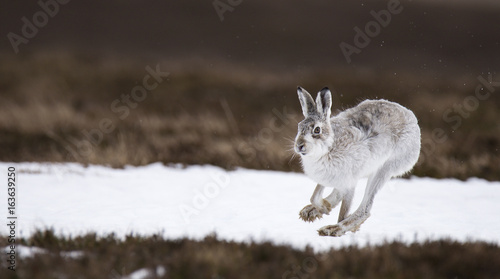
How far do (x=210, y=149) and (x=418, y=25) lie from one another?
34.0 feet

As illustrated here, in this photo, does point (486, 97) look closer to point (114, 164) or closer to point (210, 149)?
point (210, 149)

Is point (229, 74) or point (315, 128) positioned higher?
point (229, 74)

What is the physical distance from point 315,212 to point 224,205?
163cm

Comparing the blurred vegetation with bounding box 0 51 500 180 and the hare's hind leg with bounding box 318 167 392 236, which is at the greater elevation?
the blurred vegetation with bounding box 0 51 500 180

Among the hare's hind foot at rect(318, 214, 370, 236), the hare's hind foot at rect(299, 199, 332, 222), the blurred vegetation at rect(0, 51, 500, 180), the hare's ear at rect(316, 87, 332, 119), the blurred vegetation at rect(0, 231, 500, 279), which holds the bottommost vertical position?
the blurred vegetation at rect(0, 231, 500, 279)

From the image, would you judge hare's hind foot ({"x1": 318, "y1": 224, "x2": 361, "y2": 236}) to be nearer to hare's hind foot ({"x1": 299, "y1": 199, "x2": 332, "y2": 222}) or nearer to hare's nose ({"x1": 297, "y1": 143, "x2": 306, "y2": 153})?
hare's hind foot ({"x1": 299, "y1": 199, "x2": 332, "y2": 222})

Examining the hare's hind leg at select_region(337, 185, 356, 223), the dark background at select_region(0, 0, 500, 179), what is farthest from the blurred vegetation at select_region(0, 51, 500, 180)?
the hare's hind leg at select_region(337, 185, 356, 223)

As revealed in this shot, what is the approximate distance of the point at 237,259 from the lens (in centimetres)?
486

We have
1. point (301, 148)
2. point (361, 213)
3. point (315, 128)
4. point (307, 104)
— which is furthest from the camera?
point (361, 213)

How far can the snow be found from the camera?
5884mm

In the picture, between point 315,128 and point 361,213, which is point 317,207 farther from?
point 315,128

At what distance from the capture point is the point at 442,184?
8781 millimetres

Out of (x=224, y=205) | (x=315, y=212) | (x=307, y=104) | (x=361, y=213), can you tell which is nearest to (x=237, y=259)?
(x=315, y=212)

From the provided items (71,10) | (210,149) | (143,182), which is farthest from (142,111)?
(71,10)
